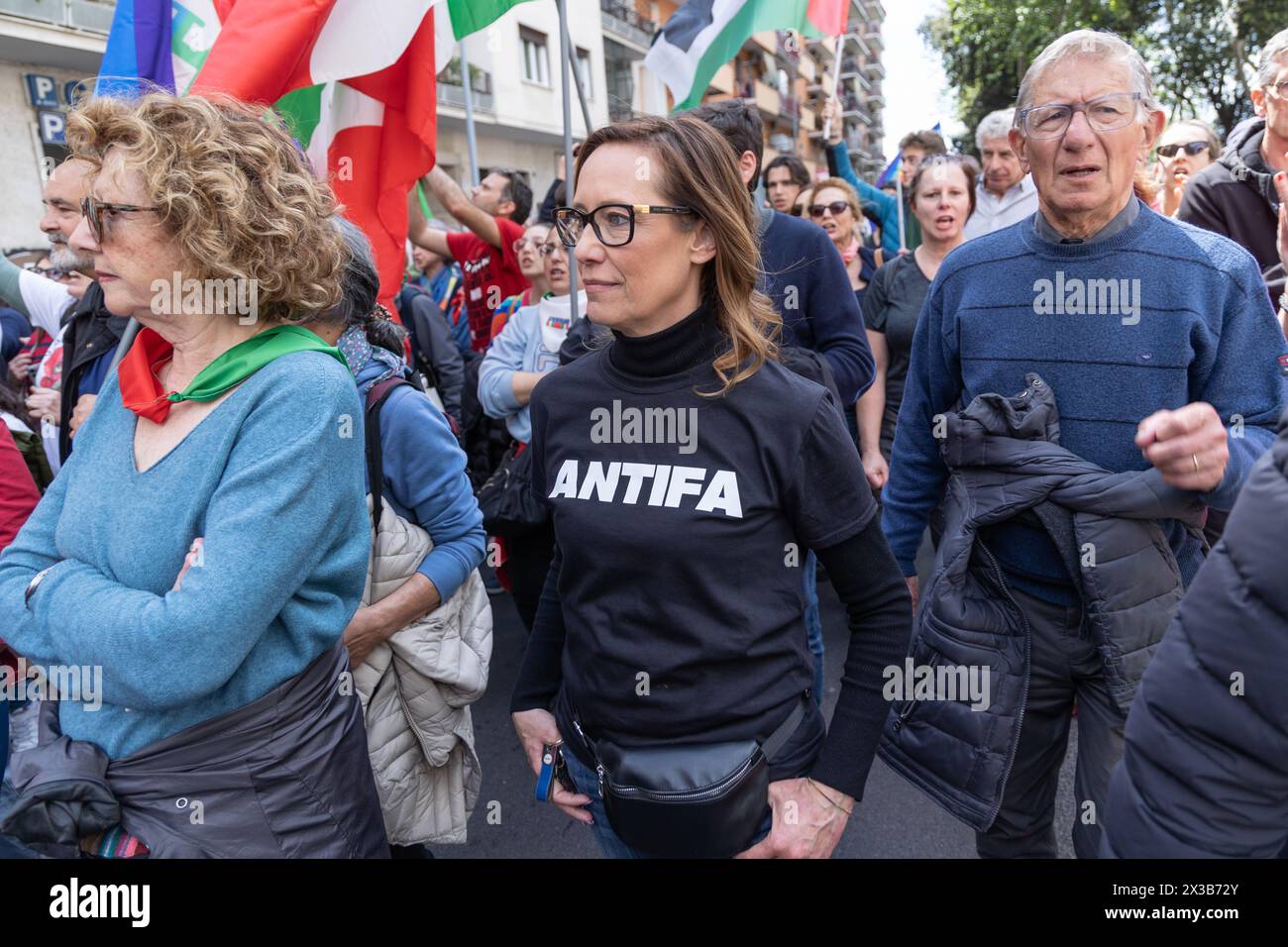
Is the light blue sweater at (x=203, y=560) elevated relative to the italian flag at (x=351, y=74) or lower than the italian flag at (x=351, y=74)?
lower

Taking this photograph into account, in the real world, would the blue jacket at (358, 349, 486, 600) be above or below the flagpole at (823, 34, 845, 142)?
below

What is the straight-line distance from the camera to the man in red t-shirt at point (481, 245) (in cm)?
507

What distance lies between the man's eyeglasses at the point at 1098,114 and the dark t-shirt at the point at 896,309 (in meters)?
2.15

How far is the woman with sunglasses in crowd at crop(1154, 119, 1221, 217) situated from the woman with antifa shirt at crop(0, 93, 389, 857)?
4.83m

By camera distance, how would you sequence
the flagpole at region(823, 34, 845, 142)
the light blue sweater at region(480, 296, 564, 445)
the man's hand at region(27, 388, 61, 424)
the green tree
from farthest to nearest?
the green tree
the flagpole at region(823, 34, 845, 142)
the light blue sweater at region(480, 296, 564, 445)
the man's hand at region(27, 388, 61, 424)

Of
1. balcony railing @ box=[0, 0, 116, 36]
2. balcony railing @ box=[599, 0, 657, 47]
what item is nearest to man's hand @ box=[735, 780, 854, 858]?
balcony railing @ box=[0, 0, 116, 36]

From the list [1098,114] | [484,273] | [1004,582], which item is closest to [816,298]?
[1098,114]

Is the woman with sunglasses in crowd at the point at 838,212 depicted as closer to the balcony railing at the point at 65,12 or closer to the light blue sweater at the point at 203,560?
the light blue sweater at the point at 203,560

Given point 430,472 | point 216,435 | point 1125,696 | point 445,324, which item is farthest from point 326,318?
point 445,324

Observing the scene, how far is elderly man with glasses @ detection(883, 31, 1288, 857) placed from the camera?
1.83 metres

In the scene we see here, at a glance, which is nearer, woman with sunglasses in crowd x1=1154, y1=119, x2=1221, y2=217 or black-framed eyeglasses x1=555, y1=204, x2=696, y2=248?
black-framed eyeglasses x1=555, y1=204, x2=696, y2=248

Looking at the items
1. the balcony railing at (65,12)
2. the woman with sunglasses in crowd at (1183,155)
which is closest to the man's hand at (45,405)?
the woman with sunglasses in crowd at (1183,155)

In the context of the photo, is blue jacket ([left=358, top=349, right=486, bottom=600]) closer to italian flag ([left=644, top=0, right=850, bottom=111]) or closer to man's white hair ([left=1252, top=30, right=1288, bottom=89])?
italian flag ([left=644, top=0, right=850, bottom=111])

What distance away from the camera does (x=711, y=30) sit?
4363mm
